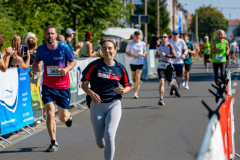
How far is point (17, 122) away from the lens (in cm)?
→ 924

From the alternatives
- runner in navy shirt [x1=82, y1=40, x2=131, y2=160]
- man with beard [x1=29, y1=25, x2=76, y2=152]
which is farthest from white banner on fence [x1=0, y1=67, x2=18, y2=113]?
runner in navy shirt [x1=82, y1=40, x2=131, y2=160]

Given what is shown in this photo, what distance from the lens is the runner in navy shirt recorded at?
629 cm

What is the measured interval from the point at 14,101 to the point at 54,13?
13198 mm

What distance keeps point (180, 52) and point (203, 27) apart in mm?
110254

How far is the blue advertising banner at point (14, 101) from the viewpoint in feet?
28.6

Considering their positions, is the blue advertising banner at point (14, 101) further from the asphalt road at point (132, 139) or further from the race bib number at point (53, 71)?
the race bib number at point (53, 71)

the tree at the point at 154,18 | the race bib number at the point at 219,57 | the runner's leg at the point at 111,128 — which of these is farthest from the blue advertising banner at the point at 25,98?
the tree at the point at 154,18

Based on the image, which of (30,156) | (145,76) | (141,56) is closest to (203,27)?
(145,76)

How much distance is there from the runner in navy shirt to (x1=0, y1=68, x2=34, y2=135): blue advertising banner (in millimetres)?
2631

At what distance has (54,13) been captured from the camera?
22.1 m

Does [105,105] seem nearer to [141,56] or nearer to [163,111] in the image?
[163,111]

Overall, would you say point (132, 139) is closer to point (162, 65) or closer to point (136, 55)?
point (162, 65)

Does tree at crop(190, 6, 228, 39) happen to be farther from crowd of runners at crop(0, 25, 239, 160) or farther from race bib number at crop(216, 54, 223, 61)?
crowd of runners at crop(0, 25, 239, 160)

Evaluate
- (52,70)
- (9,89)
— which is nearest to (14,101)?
(9,89)
